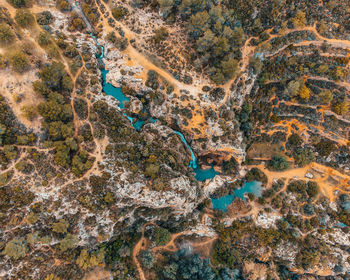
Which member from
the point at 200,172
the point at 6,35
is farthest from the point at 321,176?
the point at 6,35

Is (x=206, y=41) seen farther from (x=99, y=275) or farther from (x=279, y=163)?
(x=99, y=275)

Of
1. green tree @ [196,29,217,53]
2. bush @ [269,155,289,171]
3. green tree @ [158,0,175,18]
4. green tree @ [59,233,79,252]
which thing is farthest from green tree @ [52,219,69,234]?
green tree @ [158,0,175,18]

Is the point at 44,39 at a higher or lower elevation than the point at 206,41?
lower

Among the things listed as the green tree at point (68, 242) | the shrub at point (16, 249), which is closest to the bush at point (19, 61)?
the shrub at point (16, 249)

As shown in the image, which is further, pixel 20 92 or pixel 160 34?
pixel 160 34

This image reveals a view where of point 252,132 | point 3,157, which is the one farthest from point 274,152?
point 3,157

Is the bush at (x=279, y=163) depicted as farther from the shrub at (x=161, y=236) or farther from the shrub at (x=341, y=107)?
the shrub at (x=161, y=236)

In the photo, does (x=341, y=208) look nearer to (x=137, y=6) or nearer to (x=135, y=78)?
(x=135, y=78)
